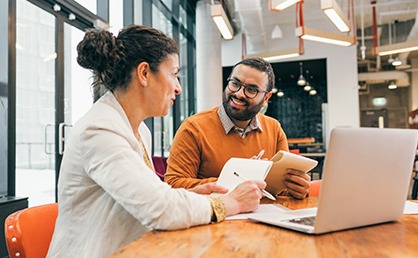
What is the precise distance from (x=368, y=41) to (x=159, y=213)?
9.98 metres

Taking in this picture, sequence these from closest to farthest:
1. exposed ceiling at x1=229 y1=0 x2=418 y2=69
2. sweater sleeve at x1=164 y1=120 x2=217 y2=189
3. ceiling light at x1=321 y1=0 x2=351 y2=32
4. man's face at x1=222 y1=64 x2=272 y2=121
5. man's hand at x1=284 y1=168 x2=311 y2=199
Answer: man's hand at x1=284 y1=168 x2=311 y2=199 → sweater sleeve at x1=164 y1=120 x2=217 y2=189 → man's face at x1=222 y1=64 x2=272 y2=121 → ceiling light at x1=321 y1=0 x2=351 y2=32 → exposed ceiling at x1=229 y1=0 x2=418 y2=69

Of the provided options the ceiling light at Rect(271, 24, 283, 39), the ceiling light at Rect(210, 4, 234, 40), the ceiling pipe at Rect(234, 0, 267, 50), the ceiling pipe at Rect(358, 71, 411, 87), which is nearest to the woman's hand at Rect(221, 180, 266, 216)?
the ceiling light at Rect(210, 4, 234, 40)

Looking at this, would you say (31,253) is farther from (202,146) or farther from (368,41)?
(368,41)

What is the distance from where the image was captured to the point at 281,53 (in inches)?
269

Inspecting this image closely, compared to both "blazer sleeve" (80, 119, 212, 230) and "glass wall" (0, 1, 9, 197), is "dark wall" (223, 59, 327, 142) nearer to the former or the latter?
"glass wall" (0, 1, 9, 197)

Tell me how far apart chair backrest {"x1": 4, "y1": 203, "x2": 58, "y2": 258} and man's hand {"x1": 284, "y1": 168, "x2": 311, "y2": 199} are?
901mm

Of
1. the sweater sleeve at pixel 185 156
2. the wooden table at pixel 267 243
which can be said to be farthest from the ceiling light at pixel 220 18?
the wooden table at pixel 267 243

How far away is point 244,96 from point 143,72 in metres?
0.89

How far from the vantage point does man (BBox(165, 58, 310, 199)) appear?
203 cm

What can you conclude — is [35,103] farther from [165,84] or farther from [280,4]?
[165,84]

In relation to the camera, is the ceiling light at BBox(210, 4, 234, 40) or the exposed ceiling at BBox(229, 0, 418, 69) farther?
the exposed ceiling at BBox(229, 0, 418, 69)

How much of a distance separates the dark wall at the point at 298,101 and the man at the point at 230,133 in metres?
7.76

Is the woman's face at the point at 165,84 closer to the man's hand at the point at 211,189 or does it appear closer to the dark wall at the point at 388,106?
the man's hand at the point at 211,189

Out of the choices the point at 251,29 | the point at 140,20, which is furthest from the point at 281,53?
the point at 140,20
